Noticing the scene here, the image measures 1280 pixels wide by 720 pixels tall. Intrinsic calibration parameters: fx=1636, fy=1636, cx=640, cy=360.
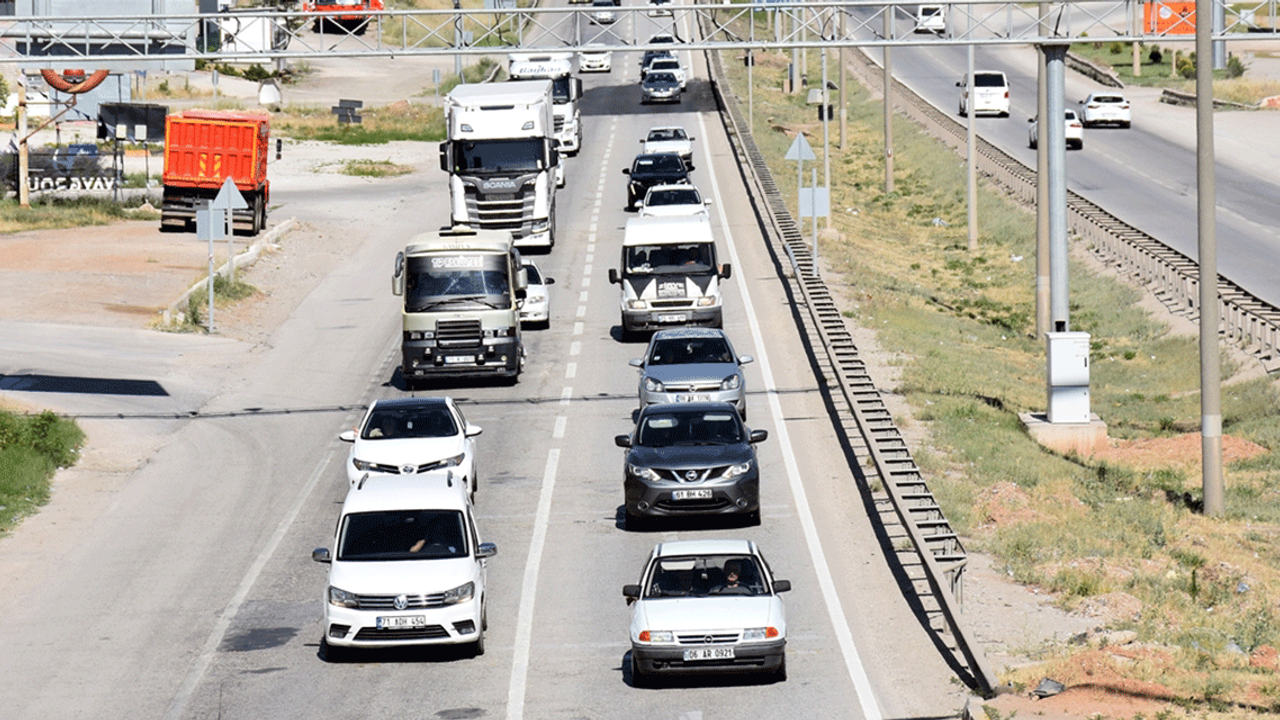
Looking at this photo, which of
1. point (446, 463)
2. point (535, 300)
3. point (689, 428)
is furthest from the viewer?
point (535, 300)

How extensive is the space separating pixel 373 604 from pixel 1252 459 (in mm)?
18407

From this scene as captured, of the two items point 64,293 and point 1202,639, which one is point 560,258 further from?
point 1202,639

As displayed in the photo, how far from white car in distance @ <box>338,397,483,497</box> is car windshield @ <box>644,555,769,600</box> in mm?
6863

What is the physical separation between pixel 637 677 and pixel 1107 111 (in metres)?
64.8

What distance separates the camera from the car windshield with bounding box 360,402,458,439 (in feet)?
76.5

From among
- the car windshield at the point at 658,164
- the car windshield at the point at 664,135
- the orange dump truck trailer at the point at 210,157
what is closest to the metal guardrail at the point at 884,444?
the car windshield at the point at 658,164

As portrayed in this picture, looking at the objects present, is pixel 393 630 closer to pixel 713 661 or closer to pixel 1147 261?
pixel 713 661

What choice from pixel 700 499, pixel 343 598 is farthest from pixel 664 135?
pixel 343 598

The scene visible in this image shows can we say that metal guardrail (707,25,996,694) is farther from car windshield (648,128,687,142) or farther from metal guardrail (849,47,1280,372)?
car windshield (648,128,687,142)

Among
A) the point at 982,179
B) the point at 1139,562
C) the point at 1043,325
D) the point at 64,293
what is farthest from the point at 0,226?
the point at 1139,562

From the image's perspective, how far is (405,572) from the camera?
17094 millimetres

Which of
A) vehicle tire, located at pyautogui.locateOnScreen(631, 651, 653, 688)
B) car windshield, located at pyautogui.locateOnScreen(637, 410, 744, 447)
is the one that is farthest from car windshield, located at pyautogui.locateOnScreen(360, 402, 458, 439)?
vehicle tire, located at pyautogui.locateOnScreen(631, 651, 653, 688)

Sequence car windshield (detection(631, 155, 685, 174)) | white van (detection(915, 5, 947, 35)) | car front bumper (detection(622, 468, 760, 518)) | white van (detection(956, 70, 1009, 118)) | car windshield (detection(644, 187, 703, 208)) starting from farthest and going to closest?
white van (detection(956, 70, 1009, 118)) → car windshield (detection(631, 155, 685, 174)) → car windshield (detection(644, 187, 703, 208)) → white van (detection(915, 5, 947, 35)) → car front bumper (detection(622, 468, 760, 518))

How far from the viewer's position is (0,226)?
174 feet
